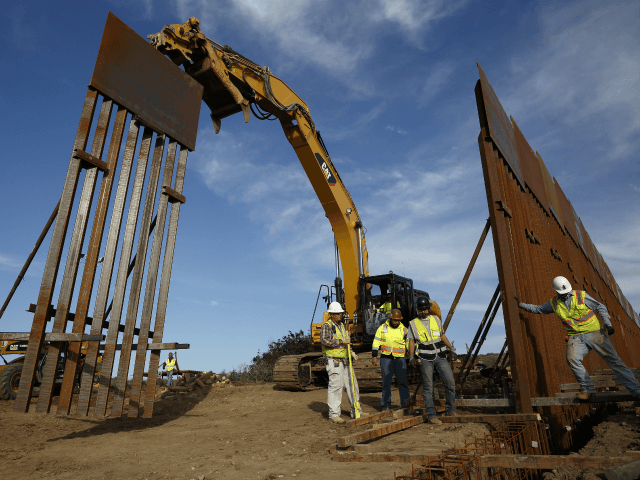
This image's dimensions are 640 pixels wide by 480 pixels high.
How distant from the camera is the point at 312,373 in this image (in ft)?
39.0

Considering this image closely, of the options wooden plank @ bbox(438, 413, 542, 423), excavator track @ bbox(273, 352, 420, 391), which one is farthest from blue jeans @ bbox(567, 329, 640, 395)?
excavator track @ bbox(273, 352, 420, 391)

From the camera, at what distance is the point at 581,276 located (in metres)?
13.9

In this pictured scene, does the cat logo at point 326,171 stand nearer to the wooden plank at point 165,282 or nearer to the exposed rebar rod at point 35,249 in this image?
the wooden plank at point 165,282

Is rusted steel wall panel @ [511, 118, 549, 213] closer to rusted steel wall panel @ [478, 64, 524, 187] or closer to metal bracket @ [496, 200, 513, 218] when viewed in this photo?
rusted steel wall panel @ [478, 64, 524, 187]

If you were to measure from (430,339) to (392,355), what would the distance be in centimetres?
108

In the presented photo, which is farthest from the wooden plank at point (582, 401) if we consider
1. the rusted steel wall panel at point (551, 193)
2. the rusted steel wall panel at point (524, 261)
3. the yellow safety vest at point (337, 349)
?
the rusted steel wall panel at point (551, 193)

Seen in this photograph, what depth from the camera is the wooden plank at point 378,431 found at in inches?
185

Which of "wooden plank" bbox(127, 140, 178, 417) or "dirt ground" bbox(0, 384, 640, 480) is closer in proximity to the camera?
"dirt ground" bbox(0, 384, 640, 480)

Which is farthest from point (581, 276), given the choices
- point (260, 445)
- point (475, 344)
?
point (260, 445)

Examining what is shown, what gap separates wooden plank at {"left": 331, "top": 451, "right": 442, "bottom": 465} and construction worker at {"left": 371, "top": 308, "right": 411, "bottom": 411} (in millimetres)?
2862

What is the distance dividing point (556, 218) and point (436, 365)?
7.74 metres

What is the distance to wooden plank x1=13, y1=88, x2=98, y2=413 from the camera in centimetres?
516

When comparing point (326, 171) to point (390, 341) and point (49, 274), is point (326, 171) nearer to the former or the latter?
point (390, 341)

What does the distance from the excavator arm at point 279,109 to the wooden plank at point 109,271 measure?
2.87m
